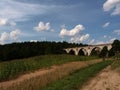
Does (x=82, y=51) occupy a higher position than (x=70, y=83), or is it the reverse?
(x=82, y=51)

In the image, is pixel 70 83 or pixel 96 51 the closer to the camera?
pixel 70 83

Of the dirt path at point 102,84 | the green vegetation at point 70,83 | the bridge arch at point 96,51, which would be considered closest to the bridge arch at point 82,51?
the bridge arch at point 96,51

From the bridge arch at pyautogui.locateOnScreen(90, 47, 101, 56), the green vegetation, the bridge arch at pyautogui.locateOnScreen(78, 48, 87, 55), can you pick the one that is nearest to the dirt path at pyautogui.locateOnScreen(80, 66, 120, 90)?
the green vegetation

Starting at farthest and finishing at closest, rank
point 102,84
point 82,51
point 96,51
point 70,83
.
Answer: point 82,51, point 96,51, point 70,83, point 102,84

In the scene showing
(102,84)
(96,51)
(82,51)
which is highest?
(96,51)

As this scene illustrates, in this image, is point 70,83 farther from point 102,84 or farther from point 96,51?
point 96,51

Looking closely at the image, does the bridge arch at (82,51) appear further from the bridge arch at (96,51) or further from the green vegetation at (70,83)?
the green vegetation at (70,83)

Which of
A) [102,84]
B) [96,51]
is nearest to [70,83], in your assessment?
[102,84]

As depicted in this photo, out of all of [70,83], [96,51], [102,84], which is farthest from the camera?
[96,51]

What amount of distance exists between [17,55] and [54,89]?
77.5m

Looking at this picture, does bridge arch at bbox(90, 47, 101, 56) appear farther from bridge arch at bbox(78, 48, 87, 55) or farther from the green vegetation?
the green vegetation

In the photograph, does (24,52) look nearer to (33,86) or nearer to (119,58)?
(119,58)

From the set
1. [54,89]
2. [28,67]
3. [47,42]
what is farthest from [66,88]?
Answer: [47,42]

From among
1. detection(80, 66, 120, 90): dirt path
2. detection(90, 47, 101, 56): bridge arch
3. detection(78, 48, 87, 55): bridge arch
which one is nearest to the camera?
detection(80, 66, 120, 90): dirt path
